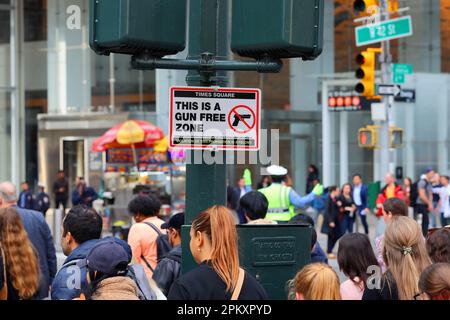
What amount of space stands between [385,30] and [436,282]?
14.5m

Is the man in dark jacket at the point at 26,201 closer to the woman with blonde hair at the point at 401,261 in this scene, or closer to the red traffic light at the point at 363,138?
the red traffic light at the point at 363,138

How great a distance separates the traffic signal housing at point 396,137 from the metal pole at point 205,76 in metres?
15.8

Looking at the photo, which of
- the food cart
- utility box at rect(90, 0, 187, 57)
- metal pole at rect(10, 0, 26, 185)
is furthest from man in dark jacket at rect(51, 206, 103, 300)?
metal pole at rect(10, 0, 26, 185)

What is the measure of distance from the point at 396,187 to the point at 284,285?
15095mm

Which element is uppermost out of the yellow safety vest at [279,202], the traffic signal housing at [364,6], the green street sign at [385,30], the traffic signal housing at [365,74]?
the traffic signal housing at [364,6]

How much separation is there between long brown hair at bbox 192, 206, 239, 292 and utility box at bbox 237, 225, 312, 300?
1004 millimetres

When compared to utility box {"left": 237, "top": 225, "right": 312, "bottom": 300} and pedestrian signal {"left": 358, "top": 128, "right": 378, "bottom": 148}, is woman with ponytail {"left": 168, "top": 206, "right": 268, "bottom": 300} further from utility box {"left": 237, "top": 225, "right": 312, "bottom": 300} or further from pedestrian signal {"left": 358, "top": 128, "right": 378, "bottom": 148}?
pedestrian signal {"left": 358, "top": 128, "right": 378, "bottom": 148}

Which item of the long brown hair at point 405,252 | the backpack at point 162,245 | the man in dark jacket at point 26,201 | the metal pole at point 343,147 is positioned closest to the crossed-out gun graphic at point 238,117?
the long brown hair at point 405,252

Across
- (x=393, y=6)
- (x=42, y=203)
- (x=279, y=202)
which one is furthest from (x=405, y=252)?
(x=42, y=203)

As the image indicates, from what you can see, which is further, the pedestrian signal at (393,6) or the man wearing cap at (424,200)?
the man wearing cap at (424,200)

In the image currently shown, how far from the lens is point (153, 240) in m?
8.54

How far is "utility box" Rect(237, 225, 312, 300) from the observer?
5629 mm

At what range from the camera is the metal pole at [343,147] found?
106 feet
